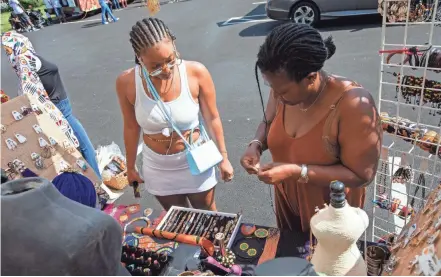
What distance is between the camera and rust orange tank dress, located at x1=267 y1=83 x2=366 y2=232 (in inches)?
57.6

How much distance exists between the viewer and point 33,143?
236 cm

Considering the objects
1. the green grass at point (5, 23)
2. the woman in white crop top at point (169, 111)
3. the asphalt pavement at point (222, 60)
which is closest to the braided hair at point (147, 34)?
the woman in white crop top at point (169, 111)

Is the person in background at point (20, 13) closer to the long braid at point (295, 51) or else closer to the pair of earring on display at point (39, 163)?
the pair of earring on display at point (39, 163)

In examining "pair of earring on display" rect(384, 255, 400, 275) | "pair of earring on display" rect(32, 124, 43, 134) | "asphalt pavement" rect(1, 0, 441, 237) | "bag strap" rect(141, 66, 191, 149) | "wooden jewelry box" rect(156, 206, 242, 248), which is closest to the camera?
"pair of earring on display" rect(384, 255, 400, 275)

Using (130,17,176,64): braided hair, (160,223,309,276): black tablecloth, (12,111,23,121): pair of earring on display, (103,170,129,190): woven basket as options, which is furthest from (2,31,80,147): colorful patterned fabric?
(160,223,309,276): black tablecloth

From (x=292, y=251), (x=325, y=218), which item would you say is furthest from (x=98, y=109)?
(x=325, y=218)

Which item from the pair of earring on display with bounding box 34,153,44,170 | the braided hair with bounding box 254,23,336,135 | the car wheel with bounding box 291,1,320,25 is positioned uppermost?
the braided hair with bounding box 254,23,336,135

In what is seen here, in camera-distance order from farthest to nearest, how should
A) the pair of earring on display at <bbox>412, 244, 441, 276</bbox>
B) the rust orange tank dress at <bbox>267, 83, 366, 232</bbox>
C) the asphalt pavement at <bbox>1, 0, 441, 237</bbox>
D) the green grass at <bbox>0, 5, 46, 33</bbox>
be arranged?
the green grass at <bbox>0, 5, 46, 33</bbox>
the asphalt pavement at <bbox>1, 0, 441, 237</bbox>
the rust orange tank dress at <bbox>267, 83, 366, 232</bbox>
the pair of earring on display at <bbox>412, 244, 441, 276</bbox>

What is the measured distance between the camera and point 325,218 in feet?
3.25

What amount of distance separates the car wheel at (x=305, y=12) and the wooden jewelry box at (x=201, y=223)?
6708 millimetres

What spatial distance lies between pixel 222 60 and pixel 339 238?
20.0ft

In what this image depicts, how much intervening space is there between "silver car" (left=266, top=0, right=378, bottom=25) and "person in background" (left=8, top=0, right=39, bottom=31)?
8.85 meters

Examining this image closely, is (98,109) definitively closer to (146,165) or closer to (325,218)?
(146,165)

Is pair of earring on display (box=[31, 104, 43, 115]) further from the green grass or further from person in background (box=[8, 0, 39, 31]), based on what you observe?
the green grass
